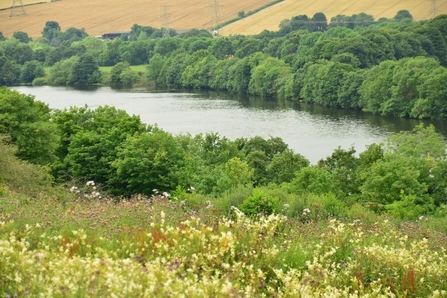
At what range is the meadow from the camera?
639 cm

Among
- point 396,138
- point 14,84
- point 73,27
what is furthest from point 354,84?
point 73,27

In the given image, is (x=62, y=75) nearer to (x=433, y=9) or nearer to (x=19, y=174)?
(x=433, y=9)

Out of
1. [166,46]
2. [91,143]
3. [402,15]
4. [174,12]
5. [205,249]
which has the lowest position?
[91,143]

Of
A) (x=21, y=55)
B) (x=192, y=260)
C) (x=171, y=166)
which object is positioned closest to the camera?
(x=192, y=260)

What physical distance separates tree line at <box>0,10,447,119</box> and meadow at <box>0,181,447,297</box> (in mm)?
55454

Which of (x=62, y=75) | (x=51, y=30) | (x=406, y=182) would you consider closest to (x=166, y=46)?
(x=62, y=75)

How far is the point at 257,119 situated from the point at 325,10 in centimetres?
8872

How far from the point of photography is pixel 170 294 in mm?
6098

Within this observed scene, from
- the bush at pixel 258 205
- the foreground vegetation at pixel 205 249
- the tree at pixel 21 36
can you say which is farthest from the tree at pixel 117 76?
the bush at pixel 258 205

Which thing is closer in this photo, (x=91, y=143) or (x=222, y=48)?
(x=91, y=143)

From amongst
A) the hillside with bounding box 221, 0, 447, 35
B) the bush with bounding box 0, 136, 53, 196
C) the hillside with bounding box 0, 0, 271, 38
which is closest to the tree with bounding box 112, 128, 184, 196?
the bush with bounding box 0, 136, 53, 196

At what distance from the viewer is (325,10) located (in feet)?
474

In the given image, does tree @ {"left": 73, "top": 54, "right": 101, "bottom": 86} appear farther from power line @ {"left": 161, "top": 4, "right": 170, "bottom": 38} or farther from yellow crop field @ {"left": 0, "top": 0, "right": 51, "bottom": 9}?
yellow crop field @ {"left": 0, "top": 0, "right": 51, "bottom": 9}

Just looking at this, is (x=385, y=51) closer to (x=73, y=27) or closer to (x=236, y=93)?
(x=236, y=93)
